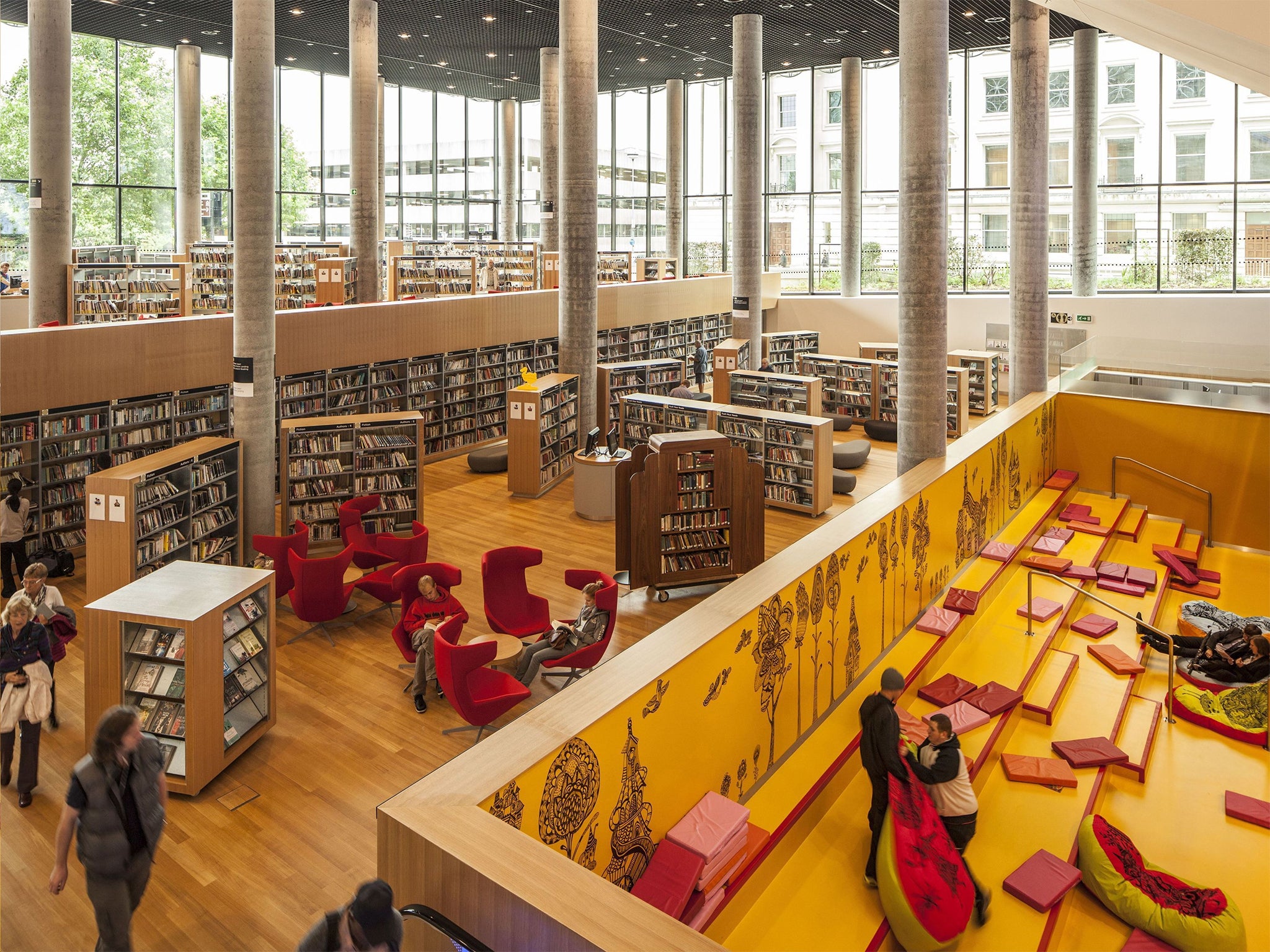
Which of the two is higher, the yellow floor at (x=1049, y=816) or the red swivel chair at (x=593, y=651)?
the red swivel chair at (x=593, y=651)

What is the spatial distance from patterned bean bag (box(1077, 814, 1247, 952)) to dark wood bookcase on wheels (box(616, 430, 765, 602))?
171 inches

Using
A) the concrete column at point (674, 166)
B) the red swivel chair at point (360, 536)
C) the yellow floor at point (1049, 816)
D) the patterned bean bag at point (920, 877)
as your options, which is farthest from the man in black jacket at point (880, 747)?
the concrete column at point (674, 166)

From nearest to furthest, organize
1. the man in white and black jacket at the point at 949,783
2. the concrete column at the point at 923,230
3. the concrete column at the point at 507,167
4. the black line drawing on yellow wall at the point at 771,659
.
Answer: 1. the man in white and black jacket at the point at 949,783
2. the black line drawing on yellow wall at the point at 771,659
3. the concrete column at the point at 923,230
4. the concrete column at the point at 507,167

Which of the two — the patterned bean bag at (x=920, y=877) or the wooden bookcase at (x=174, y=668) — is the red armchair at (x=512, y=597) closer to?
the wooden bookcase at (x=174, y=668)

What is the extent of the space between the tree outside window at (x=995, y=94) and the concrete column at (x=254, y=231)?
711 inches

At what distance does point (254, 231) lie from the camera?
924cm

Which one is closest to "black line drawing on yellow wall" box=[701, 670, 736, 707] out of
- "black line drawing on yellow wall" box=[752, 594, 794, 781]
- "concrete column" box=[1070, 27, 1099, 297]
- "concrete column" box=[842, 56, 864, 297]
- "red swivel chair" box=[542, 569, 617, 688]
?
"black line drawing on yellow wall" box=[752, 594, 794, 781]

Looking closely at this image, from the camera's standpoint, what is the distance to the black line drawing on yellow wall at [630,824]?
Answer: 4.50 meters

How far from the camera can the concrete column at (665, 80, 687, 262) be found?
24781mm

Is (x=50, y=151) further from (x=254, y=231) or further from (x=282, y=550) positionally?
(x=282, y=550)

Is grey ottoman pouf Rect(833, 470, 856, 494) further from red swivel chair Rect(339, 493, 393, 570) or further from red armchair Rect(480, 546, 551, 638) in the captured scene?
red swivel chair Rect(339, 493, 393, 570)

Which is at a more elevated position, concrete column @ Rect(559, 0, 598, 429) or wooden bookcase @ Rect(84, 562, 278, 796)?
concrete column @ Rect(559, 0, 598, 429)

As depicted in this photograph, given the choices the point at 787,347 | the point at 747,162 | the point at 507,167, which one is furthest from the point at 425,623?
the point at 507,167

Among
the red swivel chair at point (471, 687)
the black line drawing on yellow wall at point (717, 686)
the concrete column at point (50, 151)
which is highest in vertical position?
the concrete column at point (50, 151)
